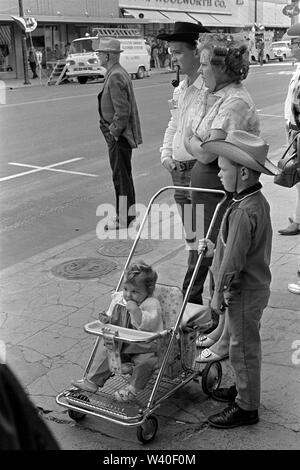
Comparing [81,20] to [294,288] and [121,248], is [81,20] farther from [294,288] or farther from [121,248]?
[294,288]

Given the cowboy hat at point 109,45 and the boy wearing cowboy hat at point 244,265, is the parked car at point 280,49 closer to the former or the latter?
the cowboy hat at point 109,45

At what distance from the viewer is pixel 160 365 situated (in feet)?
11.4

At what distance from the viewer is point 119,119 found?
22.4 ft

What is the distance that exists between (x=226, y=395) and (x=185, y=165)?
1739mm

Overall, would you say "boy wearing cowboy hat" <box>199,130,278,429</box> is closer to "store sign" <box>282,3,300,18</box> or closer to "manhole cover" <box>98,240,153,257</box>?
"manhole cover" <box>98,240,153,257</box>

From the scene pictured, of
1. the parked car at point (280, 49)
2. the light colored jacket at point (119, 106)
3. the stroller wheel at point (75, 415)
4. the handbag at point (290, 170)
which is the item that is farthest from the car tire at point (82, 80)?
the stroller wheel at point (75, 415)

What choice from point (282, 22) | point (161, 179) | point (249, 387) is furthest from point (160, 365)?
point (282, 22)

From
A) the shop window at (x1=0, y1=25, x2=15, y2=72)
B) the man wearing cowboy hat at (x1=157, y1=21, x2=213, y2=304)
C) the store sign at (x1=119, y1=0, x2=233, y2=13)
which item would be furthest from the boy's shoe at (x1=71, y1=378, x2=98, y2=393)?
the store sign at (x1=119, y1=0, x2=233, y2=13)

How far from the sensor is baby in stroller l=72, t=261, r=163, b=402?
11.1ft

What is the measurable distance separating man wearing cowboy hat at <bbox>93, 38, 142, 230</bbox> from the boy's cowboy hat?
355 cm

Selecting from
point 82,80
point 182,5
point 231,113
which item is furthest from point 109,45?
point 182,5

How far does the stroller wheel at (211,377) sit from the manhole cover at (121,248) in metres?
2.63

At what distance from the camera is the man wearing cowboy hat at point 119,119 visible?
269 inches

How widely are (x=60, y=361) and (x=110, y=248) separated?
2543mm
